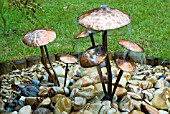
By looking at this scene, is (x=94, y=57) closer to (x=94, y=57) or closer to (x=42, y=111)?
(x=94, y=57)

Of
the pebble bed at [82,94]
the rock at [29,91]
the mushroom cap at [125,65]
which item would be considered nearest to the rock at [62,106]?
the pebble bed at [82,94]

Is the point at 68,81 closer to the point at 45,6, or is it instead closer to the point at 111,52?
the point at 111,52

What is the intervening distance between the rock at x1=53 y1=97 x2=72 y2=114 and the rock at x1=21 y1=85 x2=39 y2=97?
0.93 feet

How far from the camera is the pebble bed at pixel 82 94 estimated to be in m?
2.18

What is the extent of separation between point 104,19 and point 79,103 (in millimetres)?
564

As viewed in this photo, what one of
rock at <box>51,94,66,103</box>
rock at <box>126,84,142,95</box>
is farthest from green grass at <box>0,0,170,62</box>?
rock at <box>51,94,66,103</box>

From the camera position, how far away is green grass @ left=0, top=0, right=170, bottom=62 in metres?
3.46

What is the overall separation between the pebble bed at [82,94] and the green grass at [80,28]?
0.57m

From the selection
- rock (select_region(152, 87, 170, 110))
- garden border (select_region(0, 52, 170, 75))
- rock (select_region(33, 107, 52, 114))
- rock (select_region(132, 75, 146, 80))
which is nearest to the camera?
rock (select_region(33, 107, 52, 114))

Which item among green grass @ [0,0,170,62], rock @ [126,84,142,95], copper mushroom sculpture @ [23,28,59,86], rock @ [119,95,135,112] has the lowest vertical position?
Answer: green grass @ [0,0,170,62]

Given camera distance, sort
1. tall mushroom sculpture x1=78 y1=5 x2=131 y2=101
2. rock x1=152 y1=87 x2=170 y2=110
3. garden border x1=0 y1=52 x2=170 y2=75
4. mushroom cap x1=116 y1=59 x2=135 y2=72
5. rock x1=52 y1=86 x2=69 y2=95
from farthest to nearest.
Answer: garden border x1=0 y1=52 x2=170 y2=75, rock x1=52 y1=86 x2=69 y2=95, rock x1=152 y1=87 x2=170 y2=110, mushroom cap x1=116 y1=59 x2=135 y2=72, tall mushroom sculpture x1=78 y1=5 x2=131 y2=101

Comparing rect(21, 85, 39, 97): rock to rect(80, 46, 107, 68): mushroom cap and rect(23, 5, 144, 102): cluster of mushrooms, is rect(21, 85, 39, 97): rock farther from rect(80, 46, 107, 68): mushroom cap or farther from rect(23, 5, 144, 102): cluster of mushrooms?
rect(80, 46, 107, 68): mushroom cap

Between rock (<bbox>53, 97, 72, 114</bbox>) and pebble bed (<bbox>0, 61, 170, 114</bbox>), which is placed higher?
rock (<bbox>53, 97, 72, 114</bbox>)

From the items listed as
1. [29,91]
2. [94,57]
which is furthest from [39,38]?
[29,91]
